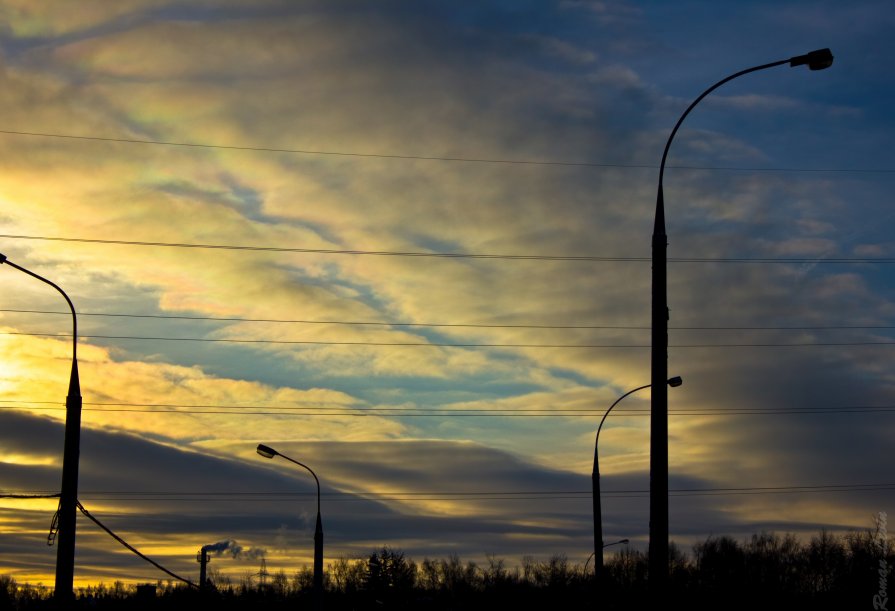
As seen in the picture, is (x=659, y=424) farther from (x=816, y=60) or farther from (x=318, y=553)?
(x=318, y=553)

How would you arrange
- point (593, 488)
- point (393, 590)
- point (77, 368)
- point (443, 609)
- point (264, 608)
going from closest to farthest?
point (77, 368), point (593, 488), point (443, 609), point (264, 608), point (393, 590)

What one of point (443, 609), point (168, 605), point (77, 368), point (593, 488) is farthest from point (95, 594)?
point (77, 368)

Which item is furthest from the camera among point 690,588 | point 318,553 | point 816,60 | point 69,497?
point 690,588

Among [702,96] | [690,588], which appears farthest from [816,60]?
[690,588]

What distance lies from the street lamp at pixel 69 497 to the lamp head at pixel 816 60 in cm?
1986

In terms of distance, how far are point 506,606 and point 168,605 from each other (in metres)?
39.6

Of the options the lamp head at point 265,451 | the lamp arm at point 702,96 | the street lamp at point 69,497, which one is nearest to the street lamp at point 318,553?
the lamp head at point 265,451

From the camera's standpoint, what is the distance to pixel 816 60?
796 inches

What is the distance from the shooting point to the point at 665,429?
17234mm

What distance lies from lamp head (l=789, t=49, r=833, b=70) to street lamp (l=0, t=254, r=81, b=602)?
1986 centimetres

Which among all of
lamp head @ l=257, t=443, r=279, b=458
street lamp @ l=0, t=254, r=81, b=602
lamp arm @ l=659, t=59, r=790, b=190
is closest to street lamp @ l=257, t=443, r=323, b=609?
lamp head @ l=257, t=443, r=279, b=458

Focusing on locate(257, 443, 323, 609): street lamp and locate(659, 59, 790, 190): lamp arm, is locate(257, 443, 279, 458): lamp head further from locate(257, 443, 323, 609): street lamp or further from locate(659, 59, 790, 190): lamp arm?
locate(659, 59, 790, 190): lamp arm

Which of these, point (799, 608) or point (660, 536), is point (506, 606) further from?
point (660, 536)

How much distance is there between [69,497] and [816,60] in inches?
822
